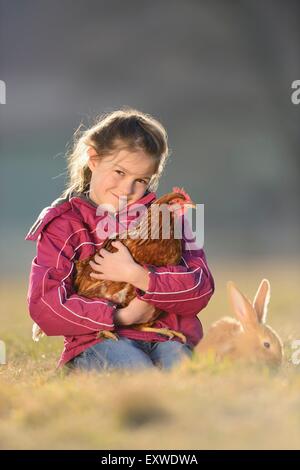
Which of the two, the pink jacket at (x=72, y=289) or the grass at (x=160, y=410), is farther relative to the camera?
the pink jacket at (x=72, y=289)

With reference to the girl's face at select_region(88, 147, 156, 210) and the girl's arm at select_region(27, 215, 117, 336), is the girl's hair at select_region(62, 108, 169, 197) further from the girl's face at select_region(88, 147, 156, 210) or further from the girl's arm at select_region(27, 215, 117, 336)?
the girl's arm at select_region(27, 215, 117, 336)

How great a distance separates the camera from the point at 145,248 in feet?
5.34

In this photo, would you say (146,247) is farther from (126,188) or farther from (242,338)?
(242,338)

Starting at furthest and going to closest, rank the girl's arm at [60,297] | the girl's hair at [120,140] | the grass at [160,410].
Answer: the girl's hair at [120,140] → the girl's arm at [60,297] → the grass at [160,410]

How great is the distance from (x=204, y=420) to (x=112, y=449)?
14 cm

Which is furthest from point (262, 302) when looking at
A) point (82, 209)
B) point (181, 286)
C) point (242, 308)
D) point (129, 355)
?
point (82, 209)

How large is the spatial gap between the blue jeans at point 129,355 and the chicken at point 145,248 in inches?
3.4

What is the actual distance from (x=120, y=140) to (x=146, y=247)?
0.24 m

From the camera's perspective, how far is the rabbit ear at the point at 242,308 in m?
1.67

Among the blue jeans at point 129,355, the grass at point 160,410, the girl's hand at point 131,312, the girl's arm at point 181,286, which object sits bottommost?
the grass at point 160,410

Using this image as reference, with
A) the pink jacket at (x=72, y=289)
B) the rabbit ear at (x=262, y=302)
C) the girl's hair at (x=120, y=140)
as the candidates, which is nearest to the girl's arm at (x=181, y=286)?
the pink jacket at (x=72, y=289)

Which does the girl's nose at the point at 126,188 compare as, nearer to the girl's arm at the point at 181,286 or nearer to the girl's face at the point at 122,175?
the girl's face at the point at 122,175

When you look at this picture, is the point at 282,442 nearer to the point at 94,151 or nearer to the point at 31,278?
the point at 31,278

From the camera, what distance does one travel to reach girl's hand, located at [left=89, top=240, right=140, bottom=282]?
5.20 ft
